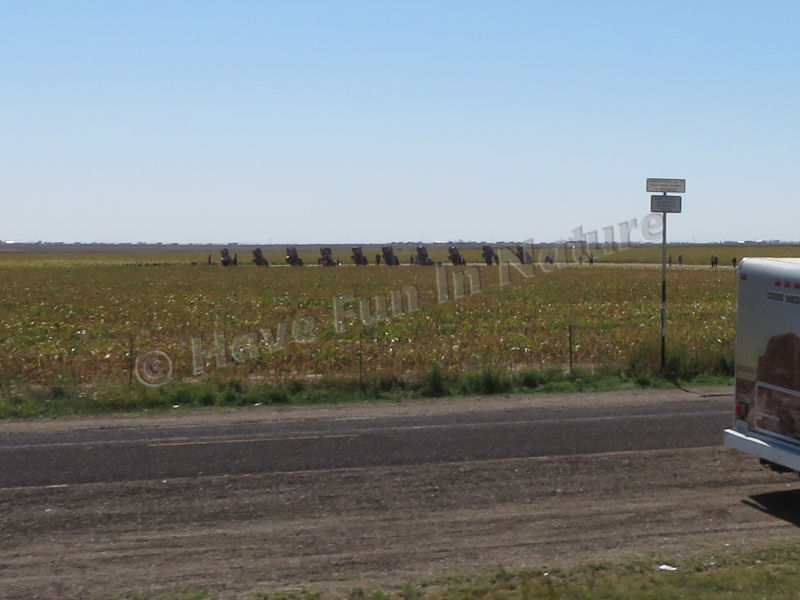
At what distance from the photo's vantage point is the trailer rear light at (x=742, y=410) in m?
Answer: 9.79

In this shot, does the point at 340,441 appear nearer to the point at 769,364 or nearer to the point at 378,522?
the point at 378,522

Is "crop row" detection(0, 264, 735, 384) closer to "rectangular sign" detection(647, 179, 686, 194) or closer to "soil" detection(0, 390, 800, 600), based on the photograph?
"rectangular sign" detection(647, 179, 686, 194)

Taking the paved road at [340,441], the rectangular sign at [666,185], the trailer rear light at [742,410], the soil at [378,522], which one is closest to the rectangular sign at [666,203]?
the rectangular sign at [666,185]

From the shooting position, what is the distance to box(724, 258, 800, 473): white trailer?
899 centimetres

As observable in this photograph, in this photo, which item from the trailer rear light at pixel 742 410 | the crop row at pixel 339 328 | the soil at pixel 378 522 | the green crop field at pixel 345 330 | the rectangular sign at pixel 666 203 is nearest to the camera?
the soil at pixel 378 522

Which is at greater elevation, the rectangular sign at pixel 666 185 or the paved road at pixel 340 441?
the rectangular sign at pixel 666 185

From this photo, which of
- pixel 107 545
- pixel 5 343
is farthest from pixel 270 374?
pixel 107 545

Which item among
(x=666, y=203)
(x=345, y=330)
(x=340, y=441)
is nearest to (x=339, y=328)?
(x=345, y=330)

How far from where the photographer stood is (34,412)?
15805mm

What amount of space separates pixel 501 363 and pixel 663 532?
1204 centimetres

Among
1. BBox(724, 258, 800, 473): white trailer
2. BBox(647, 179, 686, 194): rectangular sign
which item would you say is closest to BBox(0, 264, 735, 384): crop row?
BBox(647, 179, 686, 194): rectangular sign

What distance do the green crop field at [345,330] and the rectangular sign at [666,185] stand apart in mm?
3311

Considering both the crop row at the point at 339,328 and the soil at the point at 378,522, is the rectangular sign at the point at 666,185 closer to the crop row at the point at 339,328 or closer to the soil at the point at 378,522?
the crop row at the point at 339,328

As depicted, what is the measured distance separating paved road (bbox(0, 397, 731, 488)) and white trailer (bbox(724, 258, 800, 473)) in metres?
2.33
